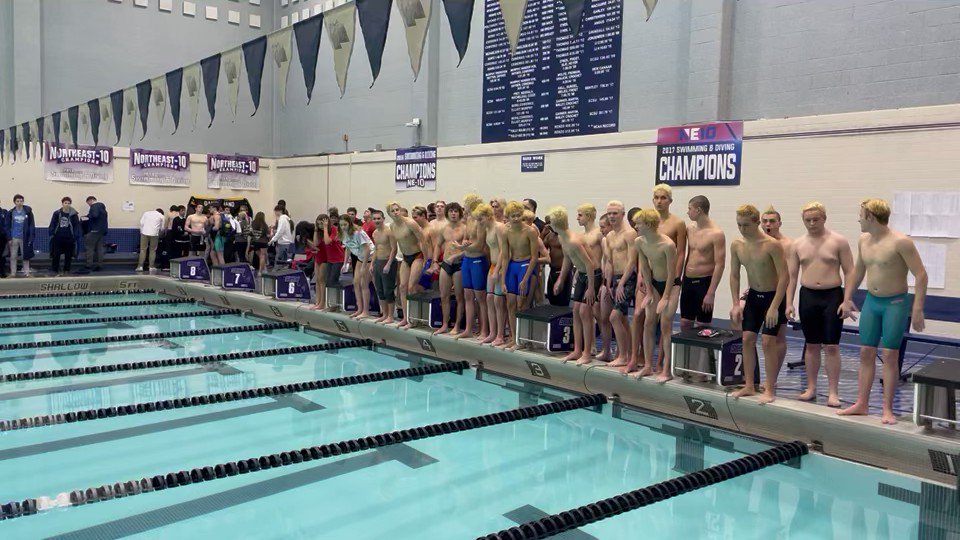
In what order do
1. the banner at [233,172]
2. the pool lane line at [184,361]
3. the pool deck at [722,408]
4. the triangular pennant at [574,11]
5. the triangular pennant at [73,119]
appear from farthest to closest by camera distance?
the banner at [233,172] → the triangular pennant at [73,119] → the pool lane line at [184,361] → the triangular pennant at [574,11] → the pool deck at [722,408]

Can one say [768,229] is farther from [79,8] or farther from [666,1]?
[79,8]

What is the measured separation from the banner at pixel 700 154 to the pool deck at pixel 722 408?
11.8 feet

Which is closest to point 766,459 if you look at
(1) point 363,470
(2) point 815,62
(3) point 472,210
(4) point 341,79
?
(1) point 363,470

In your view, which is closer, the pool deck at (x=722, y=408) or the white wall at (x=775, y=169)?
the pool deck at (x=722, y=408)

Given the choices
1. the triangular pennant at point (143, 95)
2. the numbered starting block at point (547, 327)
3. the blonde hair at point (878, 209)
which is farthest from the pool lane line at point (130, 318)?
the blonde hair at point (878, 209)

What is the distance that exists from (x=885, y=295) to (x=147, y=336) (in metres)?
7.06

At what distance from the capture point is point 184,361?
21.6ft

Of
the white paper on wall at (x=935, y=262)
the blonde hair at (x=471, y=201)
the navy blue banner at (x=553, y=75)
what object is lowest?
the white paper on wall at (x=935, y=262)

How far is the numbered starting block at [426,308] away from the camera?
23.8 ft

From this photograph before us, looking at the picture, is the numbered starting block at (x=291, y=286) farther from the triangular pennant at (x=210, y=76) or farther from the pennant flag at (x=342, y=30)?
the pennant flag at (x=342, y=30)

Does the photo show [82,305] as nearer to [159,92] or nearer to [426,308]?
[159,92]

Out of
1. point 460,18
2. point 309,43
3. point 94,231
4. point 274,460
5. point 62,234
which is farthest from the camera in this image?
point 94,231

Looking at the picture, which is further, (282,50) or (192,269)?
(192,269)

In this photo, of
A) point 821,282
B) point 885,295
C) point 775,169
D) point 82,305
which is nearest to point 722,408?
point 821,282
